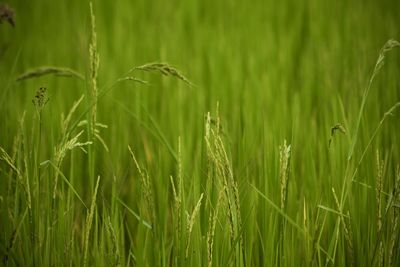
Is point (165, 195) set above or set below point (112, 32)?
below

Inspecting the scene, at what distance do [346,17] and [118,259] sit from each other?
6.40 ft

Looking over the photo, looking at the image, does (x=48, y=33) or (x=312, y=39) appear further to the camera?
(x=48, y=33)

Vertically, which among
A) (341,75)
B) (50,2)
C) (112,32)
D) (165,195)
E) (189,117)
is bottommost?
(165,195)

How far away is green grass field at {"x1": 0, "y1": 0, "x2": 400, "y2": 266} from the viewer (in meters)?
0.93

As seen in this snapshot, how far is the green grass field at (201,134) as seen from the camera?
93cm

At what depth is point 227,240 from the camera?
3.13ft

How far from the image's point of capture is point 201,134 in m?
1.14

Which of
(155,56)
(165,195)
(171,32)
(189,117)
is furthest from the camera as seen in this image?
(171,32)

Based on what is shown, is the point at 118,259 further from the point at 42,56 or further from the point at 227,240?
the point at 42,56

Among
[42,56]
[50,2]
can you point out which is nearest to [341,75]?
[42,56]

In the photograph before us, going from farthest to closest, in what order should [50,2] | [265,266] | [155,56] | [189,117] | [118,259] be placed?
[50,2]
[155,56]
[189,117]
[265,266]
[118,259]

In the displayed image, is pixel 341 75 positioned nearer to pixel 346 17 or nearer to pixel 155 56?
pixel 346 17

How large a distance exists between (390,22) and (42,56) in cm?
164

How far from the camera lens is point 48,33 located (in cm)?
252
